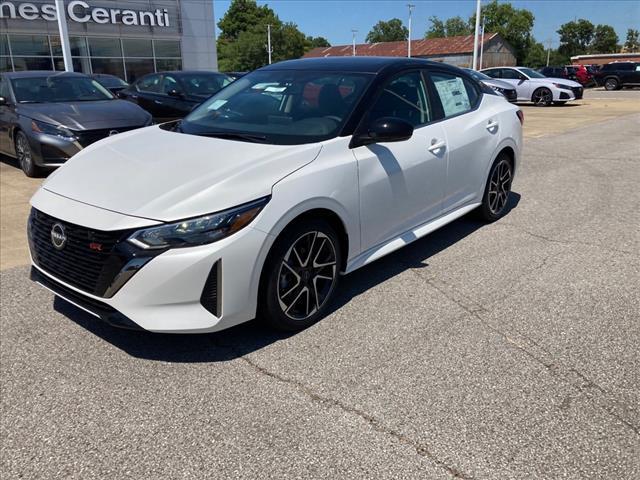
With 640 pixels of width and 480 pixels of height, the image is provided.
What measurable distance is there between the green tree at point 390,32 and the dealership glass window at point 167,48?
112219mm

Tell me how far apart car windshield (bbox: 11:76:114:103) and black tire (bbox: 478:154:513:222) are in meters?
6.41

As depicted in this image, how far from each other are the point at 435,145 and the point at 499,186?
63.6 inches

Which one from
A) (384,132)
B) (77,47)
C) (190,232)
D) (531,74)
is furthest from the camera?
(77,47)

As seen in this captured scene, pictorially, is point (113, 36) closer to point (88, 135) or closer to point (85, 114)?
point (85, 114)

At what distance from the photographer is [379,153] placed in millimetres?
3797

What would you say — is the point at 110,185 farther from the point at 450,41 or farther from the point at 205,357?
the point at 450,41

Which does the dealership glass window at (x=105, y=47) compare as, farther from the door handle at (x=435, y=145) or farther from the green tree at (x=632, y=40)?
the green tree at (x=632, y=40)

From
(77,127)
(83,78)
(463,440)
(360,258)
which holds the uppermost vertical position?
(83,78)

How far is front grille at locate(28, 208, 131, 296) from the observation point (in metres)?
2.88

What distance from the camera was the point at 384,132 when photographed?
3594 mm

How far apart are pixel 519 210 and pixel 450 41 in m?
81.5

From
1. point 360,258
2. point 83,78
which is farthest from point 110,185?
point 83,78

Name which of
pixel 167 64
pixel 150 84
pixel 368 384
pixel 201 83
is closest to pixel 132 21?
pixel 167 64

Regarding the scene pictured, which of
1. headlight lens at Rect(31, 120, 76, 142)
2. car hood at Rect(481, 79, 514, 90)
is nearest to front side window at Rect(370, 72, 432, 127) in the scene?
headlight lens at Rect(31, 120, 76, 142)
